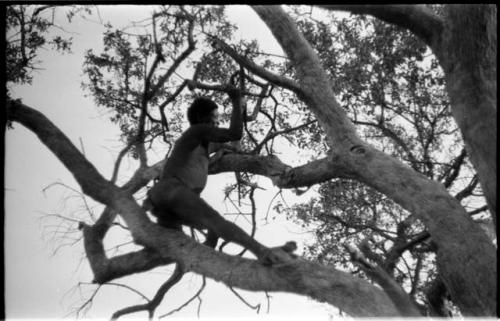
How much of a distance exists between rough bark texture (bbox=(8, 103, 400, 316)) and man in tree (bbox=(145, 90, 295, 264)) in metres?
0.22

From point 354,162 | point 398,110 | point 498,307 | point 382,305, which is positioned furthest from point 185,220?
point 398,110

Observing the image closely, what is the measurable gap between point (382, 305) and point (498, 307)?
2.35ft

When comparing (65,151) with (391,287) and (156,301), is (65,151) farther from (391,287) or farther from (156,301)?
(391,287)

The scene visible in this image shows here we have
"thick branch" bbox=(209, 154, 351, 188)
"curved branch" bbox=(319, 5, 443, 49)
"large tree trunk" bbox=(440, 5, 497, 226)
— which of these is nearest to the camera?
"large tree trunk" bbox=(440, 5, 497, 226)

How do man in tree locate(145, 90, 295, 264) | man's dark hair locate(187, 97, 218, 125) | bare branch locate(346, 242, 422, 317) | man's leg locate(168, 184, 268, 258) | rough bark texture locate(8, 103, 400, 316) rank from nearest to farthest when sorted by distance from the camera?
bare branch locate(346, 242, 422, 317) → rough bark texture locate(8, 103, 400, 316) → man's leg locate(168, 184, 268, 258) → man in tree locate(145, 90, 295, 264) → man's dark hair locate(187, 97, 218, 125)

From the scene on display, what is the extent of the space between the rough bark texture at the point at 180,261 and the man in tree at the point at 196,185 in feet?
0.72

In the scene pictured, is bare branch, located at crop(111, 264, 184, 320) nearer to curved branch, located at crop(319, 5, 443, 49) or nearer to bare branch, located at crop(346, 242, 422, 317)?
bare branch, located at crop(346, 242, 422, 317)

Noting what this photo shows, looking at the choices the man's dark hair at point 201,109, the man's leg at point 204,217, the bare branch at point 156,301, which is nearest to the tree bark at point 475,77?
the man's leg at point 204,217

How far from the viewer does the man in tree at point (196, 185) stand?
3357mm

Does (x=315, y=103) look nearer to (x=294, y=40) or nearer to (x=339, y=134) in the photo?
(x=339, y=134)

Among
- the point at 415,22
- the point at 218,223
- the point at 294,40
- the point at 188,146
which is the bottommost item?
the point at 218,223

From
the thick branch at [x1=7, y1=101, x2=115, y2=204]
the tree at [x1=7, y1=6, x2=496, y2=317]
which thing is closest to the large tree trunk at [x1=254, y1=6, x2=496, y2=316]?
the tree at [x1=7, y1=6, x2=496, y2=317]

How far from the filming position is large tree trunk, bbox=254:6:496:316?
2.82m

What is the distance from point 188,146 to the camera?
3.99m
